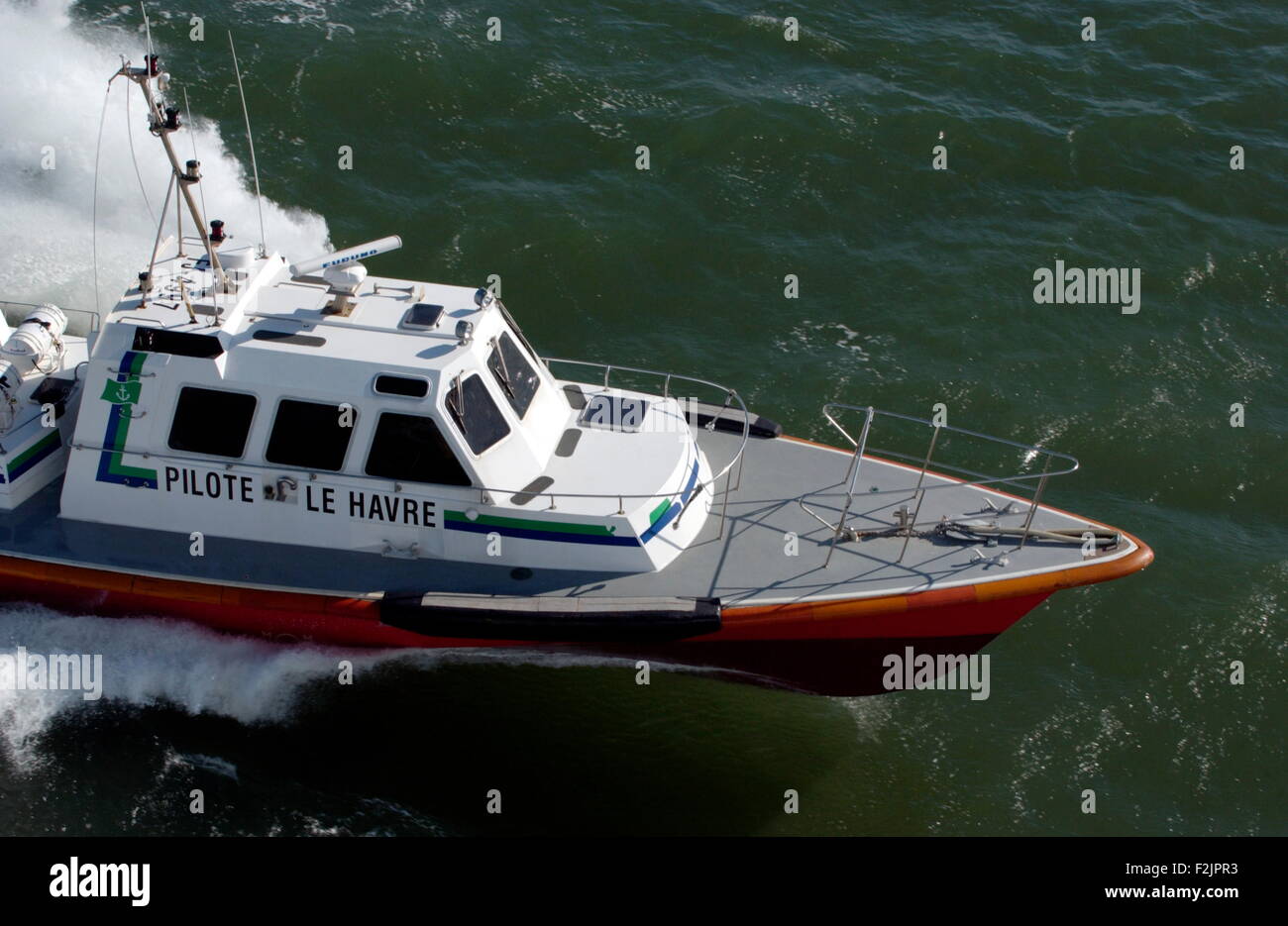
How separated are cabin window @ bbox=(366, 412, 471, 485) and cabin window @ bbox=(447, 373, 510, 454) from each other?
0.67ft

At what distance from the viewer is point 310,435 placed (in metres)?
10.6

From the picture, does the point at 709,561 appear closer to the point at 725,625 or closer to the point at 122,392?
the point at 725,625

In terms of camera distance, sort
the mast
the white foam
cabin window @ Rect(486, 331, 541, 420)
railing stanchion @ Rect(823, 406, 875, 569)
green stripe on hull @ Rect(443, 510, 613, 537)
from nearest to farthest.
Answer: the mast < green stripe on hull @ Rect(443, 510, 613, 537) < railing stanchion @ Rect(823, 406, 875, 569) < cabin window @ Rect(486, 331, 541, 420) < the white foam

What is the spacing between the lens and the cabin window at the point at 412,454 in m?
10.5

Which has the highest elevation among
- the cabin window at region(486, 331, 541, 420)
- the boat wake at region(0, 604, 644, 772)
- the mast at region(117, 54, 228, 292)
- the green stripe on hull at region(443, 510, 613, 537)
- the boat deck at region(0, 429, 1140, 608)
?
the mast at region(117, 54, 228, 292)

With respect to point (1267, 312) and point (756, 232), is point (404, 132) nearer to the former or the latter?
point (756, 232)

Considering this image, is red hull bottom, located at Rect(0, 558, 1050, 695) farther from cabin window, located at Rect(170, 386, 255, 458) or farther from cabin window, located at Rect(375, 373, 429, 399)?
cabin window, located at Rect(375, 373, 429, 399)

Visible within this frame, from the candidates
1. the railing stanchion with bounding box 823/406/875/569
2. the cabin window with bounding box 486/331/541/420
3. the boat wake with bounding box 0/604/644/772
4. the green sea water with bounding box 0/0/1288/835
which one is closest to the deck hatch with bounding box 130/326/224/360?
the cabin window with bounding box 486/331/541/420

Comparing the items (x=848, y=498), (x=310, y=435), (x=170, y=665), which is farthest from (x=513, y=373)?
(x=170, y=665)

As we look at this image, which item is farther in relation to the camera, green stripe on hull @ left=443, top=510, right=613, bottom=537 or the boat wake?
the boat wake

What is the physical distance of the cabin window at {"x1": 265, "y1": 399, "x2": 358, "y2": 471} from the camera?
10547 millimetres

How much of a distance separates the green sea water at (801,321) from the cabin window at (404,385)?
2.45 meters

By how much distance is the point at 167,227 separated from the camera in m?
16.2
